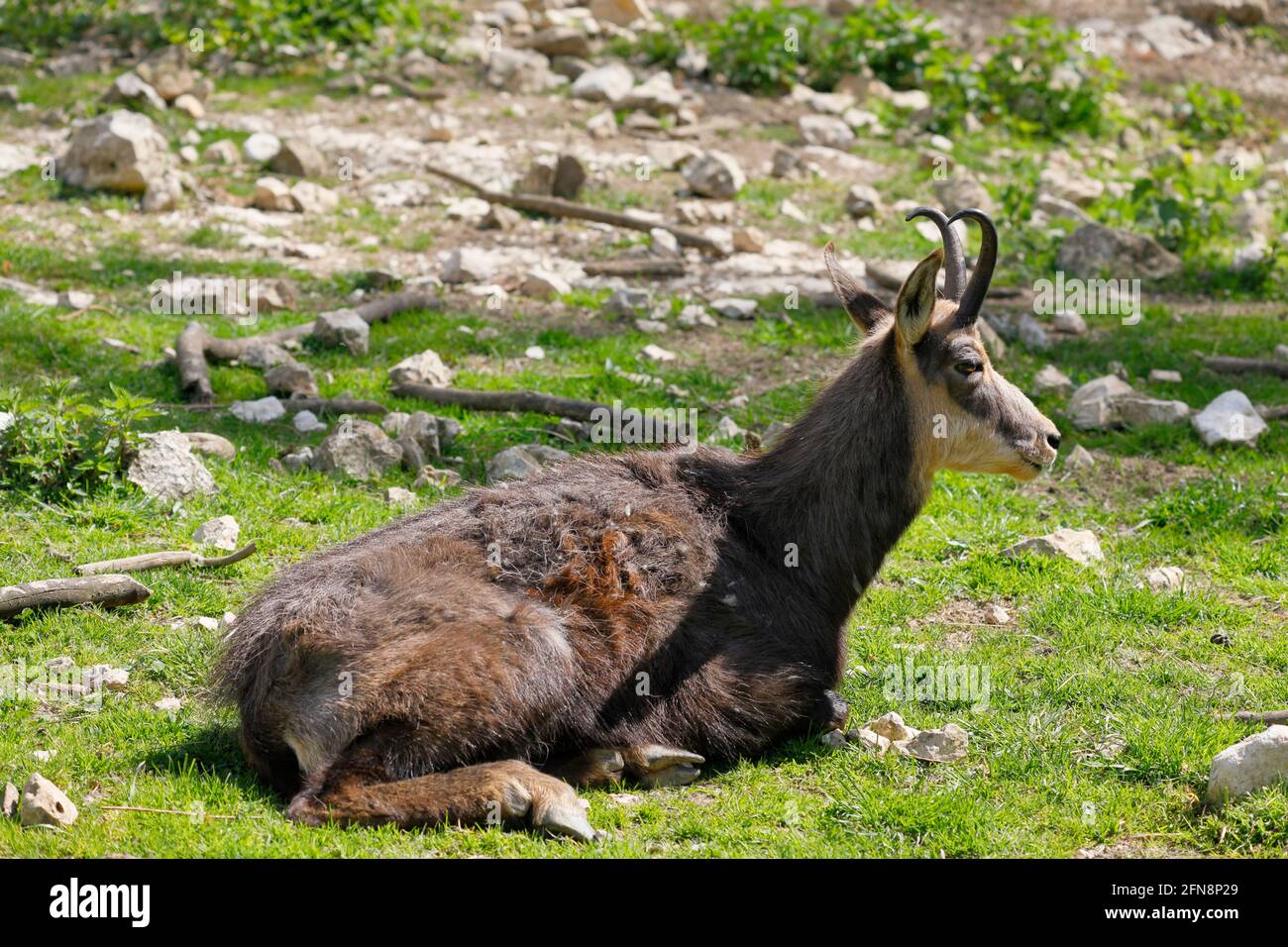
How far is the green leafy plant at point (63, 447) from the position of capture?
7938mm

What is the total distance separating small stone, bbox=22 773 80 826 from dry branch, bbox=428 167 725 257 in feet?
28.5

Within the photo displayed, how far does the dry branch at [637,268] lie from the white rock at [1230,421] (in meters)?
4.53

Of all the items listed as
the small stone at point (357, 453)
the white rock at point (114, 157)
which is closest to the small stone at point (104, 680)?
the small stone at point (357, 453)

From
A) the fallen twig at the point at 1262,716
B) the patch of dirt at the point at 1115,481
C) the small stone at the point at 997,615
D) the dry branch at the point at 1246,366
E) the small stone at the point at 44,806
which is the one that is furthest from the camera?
the dry branch at the point at 1246,366

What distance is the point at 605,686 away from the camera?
5840mm

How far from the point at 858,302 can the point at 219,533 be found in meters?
3.60

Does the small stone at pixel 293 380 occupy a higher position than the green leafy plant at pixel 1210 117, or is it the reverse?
the green leafy plant at pixel 1210 117

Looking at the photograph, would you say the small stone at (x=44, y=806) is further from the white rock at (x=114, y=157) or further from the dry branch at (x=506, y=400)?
the white rock at (x=114, y=157)

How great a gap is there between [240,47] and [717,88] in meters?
5.56

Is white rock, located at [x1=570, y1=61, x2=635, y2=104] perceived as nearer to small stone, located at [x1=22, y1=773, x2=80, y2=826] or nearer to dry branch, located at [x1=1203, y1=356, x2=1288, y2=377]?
dry branch, located at [x1=1203, y1=356, x2=1288, y2=377]

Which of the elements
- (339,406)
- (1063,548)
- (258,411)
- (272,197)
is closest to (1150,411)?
(1063,548)

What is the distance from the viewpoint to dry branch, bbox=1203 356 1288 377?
10742mm

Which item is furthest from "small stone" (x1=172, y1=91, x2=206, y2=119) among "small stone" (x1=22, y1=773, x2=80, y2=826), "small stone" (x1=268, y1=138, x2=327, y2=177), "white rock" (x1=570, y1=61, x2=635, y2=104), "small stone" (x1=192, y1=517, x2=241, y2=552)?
"small stone" (x1=22, y1=773, x2=80, y2=826)

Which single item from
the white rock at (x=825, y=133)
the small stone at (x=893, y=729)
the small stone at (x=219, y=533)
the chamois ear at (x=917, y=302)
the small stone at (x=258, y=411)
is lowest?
the small stone at (x=258, y=411)
